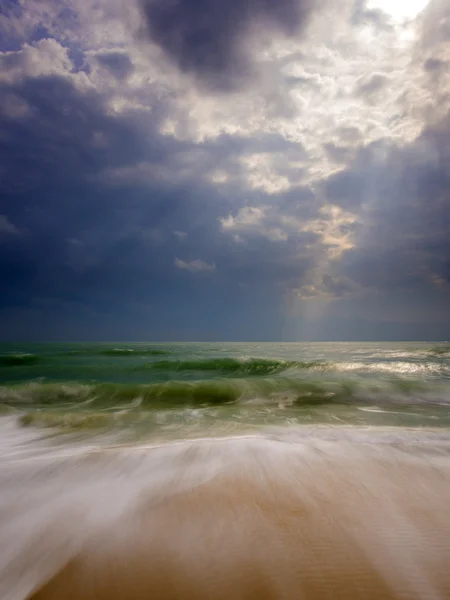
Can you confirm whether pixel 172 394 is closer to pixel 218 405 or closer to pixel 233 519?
pixel 218 405

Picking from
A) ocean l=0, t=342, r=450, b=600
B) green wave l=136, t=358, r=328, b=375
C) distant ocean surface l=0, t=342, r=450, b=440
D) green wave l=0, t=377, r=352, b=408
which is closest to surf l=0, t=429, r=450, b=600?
ocean l=0, t=342, r=450, b=600

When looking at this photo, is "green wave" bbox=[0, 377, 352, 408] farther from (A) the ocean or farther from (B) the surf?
(B) the surf

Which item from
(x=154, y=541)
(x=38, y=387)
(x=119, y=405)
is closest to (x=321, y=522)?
(x=154, y=541)

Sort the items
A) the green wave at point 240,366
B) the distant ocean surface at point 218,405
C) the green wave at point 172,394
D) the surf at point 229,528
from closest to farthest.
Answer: the surf at point 229,528
the distant ocean surface at point 218,405
the green wave at point 172,394
the green wave at point 240,366

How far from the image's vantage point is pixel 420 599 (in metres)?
1.26

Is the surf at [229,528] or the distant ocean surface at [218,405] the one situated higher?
the surf at [229,528]

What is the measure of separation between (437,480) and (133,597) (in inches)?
84.1

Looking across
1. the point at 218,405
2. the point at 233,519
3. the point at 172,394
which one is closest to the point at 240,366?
the point at 172,394

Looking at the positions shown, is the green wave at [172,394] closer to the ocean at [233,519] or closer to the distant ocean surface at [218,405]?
the distant ocean surface at [218,405]

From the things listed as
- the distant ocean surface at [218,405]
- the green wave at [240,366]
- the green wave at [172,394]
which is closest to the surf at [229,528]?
the distant ocean surface at [218,405]

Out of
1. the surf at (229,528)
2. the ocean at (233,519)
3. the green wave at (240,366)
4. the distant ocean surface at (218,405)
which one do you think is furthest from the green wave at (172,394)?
the green wave at (240,366)

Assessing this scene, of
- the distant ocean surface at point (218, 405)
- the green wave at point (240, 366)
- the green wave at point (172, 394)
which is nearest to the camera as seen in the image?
the distant ocean surface at point (218, 405)

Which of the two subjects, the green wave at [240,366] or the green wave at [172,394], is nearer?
the green wave at [172,394]

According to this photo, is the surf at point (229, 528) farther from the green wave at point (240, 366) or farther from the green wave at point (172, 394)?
the green wave at point (240, 366)
